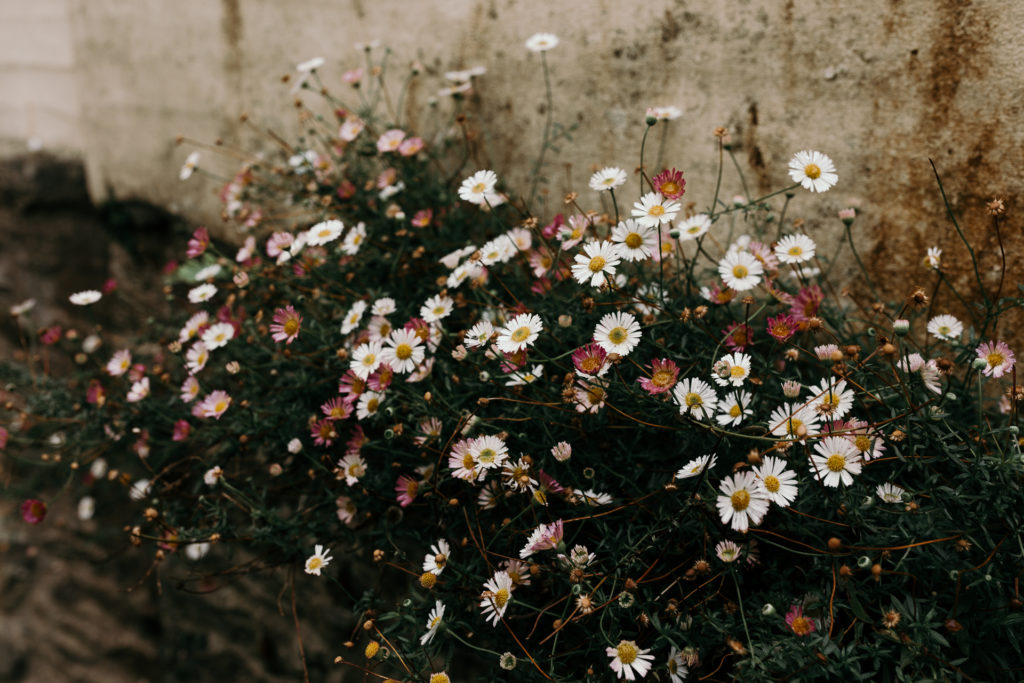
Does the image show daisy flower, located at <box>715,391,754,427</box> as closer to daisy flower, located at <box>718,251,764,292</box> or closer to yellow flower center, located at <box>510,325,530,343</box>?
daisy flower, located at <box>718,251,764,292</box>

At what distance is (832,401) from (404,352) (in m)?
0.86

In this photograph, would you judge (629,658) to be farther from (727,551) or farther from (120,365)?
(120,365)

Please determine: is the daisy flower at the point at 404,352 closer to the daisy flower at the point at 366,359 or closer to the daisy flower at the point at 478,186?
the daisy flower at the point at 366,359

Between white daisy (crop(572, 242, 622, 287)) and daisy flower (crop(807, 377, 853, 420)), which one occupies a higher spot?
white daisy (crop(572, 242, 622, 287))

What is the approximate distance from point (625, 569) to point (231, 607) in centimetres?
168

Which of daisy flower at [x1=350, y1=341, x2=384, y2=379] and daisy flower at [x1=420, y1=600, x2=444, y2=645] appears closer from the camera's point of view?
daisy flower at [x1=420, y1=600, x2=444, y2=645]

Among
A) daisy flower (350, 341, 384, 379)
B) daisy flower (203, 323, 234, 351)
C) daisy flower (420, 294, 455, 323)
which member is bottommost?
daisy flower (203, 323, 234, 351)

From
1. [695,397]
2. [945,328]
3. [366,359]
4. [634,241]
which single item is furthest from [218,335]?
[945,328]

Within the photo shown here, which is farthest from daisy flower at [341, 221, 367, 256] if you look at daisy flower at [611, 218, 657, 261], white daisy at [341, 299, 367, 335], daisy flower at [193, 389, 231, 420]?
daisy flower at [611, 218, 657, 261]

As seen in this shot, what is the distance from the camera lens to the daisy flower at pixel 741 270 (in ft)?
4.74

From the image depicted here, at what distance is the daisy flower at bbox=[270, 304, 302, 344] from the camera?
1.76 meters

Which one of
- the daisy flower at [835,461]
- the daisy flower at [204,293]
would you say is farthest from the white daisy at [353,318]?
the daisy flower at [835,461]

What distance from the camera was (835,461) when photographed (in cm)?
120

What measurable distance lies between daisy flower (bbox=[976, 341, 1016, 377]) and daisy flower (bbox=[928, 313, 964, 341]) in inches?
4.3
